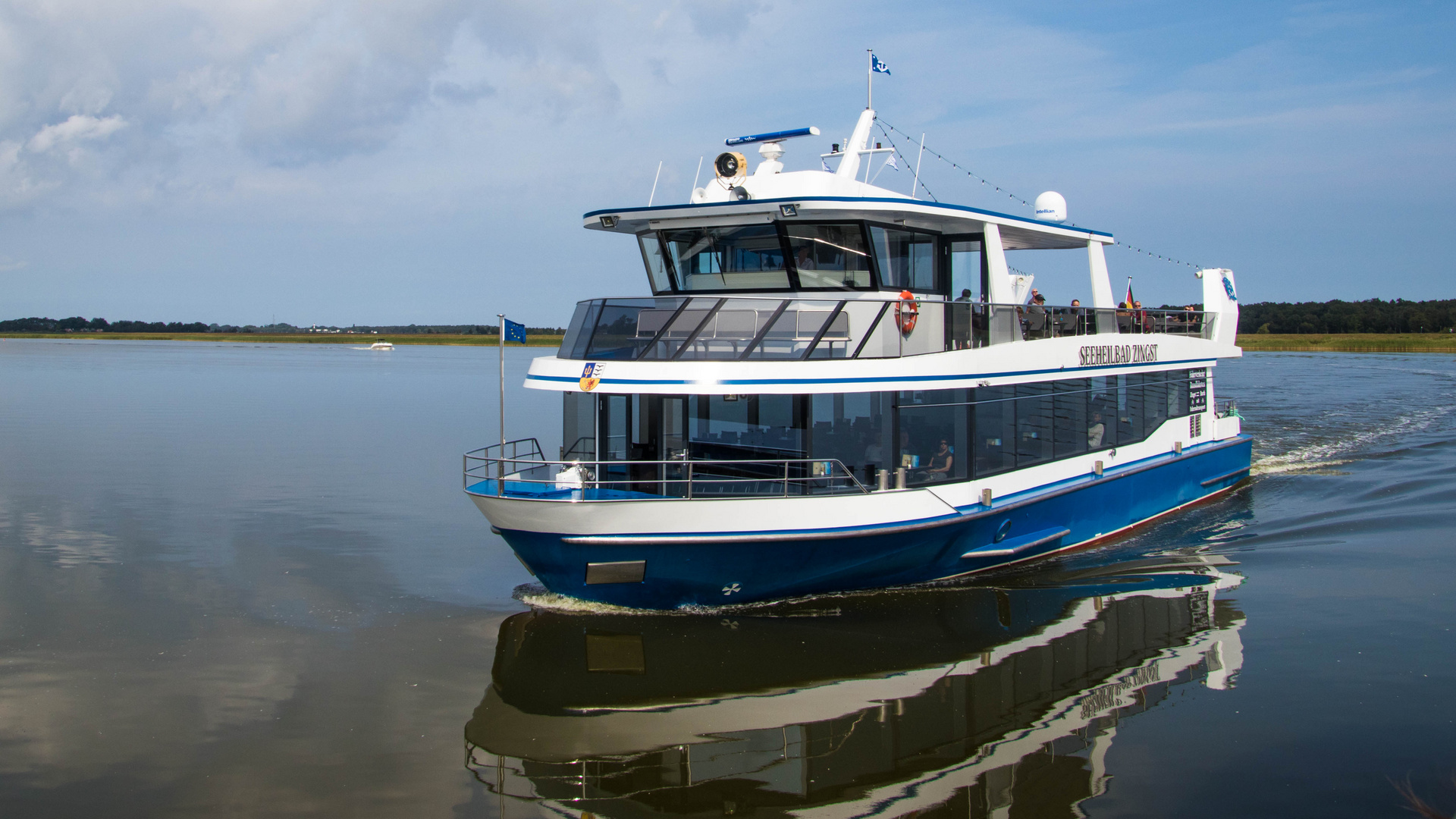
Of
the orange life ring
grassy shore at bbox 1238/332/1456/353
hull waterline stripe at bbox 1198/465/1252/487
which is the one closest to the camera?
the orange life ring

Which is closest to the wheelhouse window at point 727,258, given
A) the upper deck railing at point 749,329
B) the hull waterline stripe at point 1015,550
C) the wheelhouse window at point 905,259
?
the wheelhouse window at point 905,259

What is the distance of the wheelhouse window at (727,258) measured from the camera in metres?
12.3

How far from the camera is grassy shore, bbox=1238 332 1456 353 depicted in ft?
237

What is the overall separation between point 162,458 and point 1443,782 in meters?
24.3

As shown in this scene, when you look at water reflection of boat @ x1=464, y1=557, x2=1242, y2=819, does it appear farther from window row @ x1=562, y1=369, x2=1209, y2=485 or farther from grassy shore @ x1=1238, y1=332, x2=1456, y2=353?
grassy shore @ x1=1238, y1=332, x2=1456, y2=353

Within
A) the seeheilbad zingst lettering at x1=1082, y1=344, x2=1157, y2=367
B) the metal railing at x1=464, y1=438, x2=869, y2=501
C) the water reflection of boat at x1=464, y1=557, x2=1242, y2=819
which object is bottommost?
the water reflection of boat at x1=464, y1=557, x2=1242, y2=819

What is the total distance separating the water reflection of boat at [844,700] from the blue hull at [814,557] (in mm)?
367

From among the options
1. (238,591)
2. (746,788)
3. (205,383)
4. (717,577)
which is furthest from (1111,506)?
(205,383)

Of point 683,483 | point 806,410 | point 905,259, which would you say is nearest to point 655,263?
point 905,259

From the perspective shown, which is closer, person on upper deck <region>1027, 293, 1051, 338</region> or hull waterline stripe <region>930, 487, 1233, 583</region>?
hull waterline stripe <region>930, 487, 1233, 583</region>

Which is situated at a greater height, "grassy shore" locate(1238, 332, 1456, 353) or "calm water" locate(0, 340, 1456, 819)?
"grassy shore" locate(1238, 332, 1456, 353)

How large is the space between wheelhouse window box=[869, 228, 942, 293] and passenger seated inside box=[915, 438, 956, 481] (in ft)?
7.16

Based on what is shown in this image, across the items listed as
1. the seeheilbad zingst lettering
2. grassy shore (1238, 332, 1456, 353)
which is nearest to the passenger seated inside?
the seeheilbad zingst lettering

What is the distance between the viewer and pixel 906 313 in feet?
37.2
